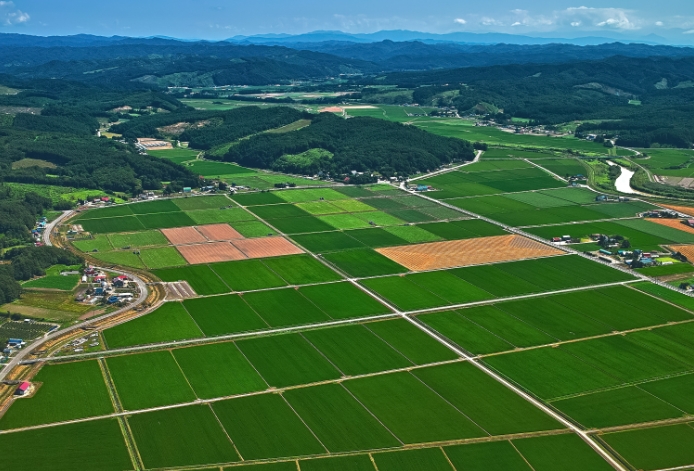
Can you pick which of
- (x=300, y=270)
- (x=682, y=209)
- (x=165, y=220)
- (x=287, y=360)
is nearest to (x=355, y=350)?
(x=287, y=360)

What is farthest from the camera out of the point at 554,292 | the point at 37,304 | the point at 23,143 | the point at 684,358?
the point at 23,143

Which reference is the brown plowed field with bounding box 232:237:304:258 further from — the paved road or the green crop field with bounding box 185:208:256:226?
the paved road

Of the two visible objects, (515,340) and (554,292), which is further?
(554,292)

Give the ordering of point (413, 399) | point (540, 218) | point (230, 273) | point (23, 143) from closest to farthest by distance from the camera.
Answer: point (413, 399), point (230, 273), point (540, 218), point (23, 143)

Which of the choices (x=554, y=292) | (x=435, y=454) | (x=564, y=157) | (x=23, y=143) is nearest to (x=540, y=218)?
(x=554, y=292)

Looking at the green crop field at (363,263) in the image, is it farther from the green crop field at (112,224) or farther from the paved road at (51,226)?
the paved road at (51,226)

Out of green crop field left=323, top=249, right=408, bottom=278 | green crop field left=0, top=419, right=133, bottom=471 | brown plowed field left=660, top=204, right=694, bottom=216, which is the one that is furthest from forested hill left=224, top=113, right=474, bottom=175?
green crop field left=0, top=419, right=133, bottom=471

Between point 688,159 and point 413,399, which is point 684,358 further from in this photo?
point 688,159
